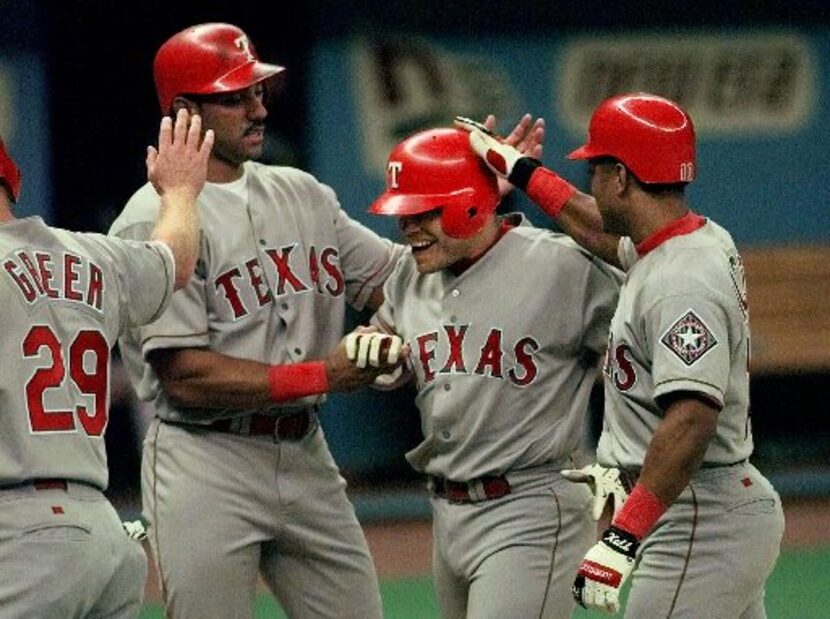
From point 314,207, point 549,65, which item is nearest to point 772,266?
point 549,65

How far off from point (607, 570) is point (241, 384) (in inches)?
49.1

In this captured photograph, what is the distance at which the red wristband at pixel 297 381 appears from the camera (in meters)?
5.56

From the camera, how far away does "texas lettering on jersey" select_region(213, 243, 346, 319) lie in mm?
5703

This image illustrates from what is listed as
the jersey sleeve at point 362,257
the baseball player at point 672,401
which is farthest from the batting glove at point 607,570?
the jersey sleeve at point 362,257

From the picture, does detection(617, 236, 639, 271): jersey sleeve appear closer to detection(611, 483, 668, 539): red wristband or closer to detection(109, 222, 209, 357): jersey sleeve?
detection(611, 483, 668, 539): red wristband

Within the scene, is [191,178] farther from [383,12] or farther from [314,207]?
[383,12]

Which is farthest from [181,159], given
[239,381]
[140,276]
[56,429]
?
[56,429]

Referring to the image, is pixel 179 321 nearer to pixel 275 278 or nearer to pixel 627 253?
pixel 275 278

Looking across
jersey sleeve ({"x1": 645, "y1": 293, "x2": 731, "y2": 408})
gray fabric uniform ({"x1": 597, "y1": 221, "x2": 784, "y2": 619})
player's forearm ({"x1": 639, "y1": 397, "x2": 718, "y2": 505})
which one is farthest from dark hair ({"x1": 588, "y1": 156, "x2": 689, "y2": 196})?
player's forearm ({"x1": 639, "y1": 397, "x2": 718, "y2": 505})

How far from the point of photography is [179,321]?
5.61 m

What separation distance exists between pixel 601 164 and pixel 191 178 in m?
1.04

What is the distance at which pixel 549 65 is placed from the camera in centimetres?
1105

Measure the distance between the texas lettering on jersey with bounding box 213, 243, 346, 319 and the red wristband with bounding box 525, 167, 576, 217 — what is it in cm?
65

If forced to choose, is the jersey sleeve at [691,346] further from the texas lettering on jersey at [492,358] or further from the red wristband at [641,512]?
the texas lettering on jersey at [492,358]
